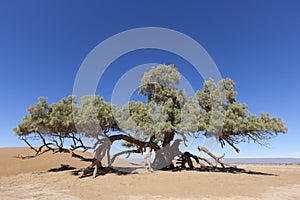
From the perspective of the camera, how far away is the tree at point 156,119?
51.3ft

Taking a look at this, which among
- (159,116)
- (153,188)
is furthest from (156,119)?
(153,188)

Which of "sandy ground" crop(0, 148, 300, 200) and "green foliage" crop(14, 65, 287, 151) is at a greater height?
"green foliage" crop(14, 65, 287, 151)

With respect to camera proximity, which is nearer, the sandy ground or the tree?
the sandy ground

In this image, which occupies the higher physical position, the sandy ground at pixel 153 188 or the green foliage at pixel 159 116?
the green foliage at pixel 159 116

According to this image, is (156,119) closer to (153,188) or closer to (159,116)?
(159,116)

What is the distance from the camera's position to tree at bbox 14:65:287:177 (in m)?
15.6

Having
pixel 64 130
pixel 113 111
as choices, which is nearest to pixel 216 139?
pixel 113 111

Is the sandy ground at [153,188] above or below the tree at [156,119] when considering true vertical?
below

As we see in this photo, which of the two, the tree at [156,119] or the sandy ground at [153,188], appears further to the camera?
the tree at [156,119]

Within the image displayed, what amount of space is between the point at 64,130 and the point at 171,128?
28.0ft

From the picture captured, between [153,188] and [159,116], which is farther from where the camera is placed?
[159,116]

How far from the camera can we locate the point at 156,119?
16.5 metres

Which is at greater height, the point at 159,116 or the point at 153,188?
the point at 159,116

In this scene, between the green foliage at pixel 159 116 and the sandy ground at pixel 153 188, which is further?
the green foliage at pixel 159 116
